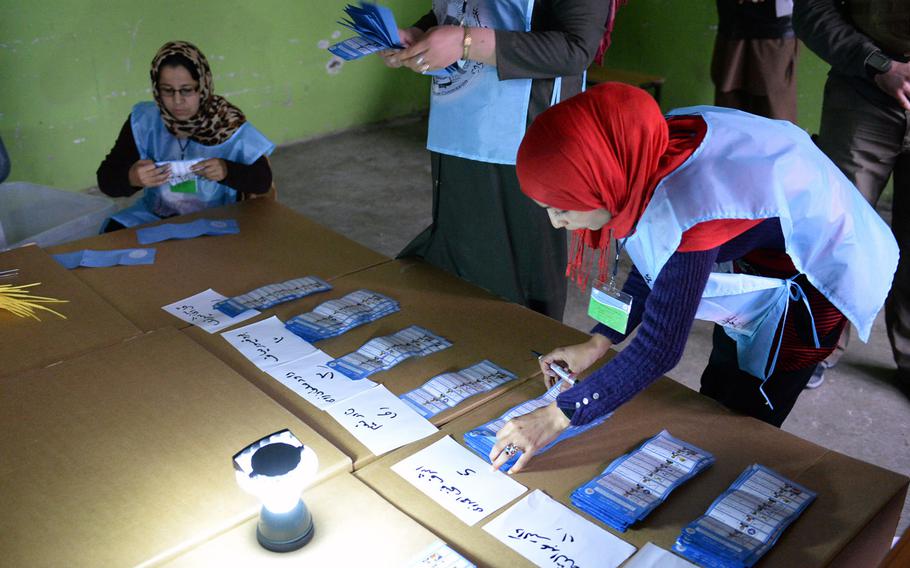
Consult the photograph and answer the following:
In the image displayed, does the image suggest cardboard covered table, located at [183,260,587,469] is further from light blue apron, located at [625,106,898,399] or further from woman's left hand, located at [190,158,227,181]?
woman's left hand, located at [190,158,227,181]

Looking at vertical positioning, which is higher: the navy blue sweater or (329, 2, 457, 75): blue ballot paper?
(329, 2, 457, 75): blue ballot paper

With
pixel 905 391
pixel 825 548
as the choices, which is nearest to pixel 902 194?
pixel 905 391

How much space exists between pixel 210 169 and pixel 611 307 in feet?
4.61

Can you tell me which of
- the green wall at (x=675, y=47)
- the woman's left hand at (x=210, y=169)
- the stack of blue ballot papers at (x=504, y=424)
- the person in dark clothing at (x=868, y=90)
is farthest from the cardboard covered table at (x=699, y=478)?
the green wall at (x=675, y=47)

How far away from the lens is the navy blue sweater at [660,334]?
47.1 inches

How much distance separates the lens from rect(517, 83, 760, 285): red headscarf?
1.18 meters

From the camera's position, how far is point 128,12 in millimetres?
4273

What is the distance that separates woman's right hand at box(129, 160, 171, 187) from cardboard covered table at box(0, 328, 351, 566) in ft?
2.86

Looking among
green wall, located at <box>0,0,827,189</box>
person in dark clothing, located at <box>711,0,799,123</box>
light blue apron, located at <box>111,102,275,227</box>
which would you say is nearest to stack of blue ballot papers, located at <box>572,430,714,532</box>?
light blue apron, located at <box>111,102,275,227</box>

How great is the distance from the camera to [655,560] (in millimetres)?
1101

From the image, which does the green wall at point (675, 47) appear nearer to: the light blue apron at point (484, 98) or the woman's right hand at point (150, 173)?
the light blue apron at point (484, 98)

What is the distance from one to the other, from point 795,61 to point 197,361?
11.1ft

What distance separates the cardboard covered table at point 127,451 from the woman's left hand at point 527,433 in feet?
0.78

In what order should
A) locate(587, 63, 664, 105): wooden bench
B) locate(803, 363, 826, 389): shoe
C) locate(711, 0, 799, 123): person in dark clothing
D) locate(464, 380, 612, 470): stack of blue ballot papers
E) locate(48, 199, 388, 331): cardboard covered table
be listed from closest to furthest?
locate(464, 380, 612, 470): stack of blue ballot papers
locate(48, 199, 388, 331): cardboard covered table
locate(803, 363, 826, 389): shoe
locate(711, 0, 799, 123): person in dark clothing
locate(587, 63, 664, 105): wooden bench
